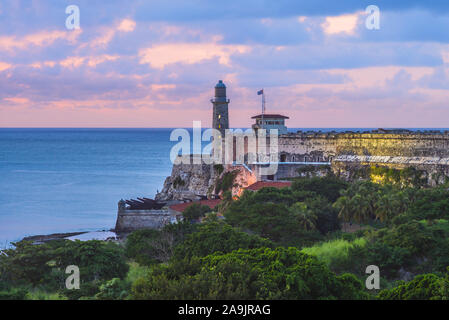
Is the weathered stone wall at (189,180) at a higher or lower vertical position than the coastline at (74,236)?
higher

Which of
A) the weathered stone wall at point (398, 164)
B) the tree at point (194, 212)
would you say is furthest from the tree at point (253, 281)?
the weathered stone wall at point (398, 164)

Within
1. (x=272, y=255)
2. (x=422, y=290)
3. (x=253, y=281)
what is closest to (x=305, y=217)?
(x=272, y=255)

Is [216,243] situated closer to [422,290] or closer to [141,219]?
[422,290]

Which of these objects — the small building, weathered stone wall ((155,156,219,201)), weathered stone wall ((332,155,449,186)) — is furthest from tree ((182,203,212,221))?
the small building

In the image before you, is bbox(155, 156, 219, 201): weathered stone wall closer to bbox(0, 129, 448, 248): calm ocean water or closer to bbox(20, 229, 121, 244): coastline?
bbox(0, 129, 448, 248): calm ocean water

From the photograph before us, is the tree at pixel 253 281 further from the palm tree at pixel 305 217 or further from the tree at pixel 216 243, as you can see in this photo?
the palm tree at pixel 305 217
